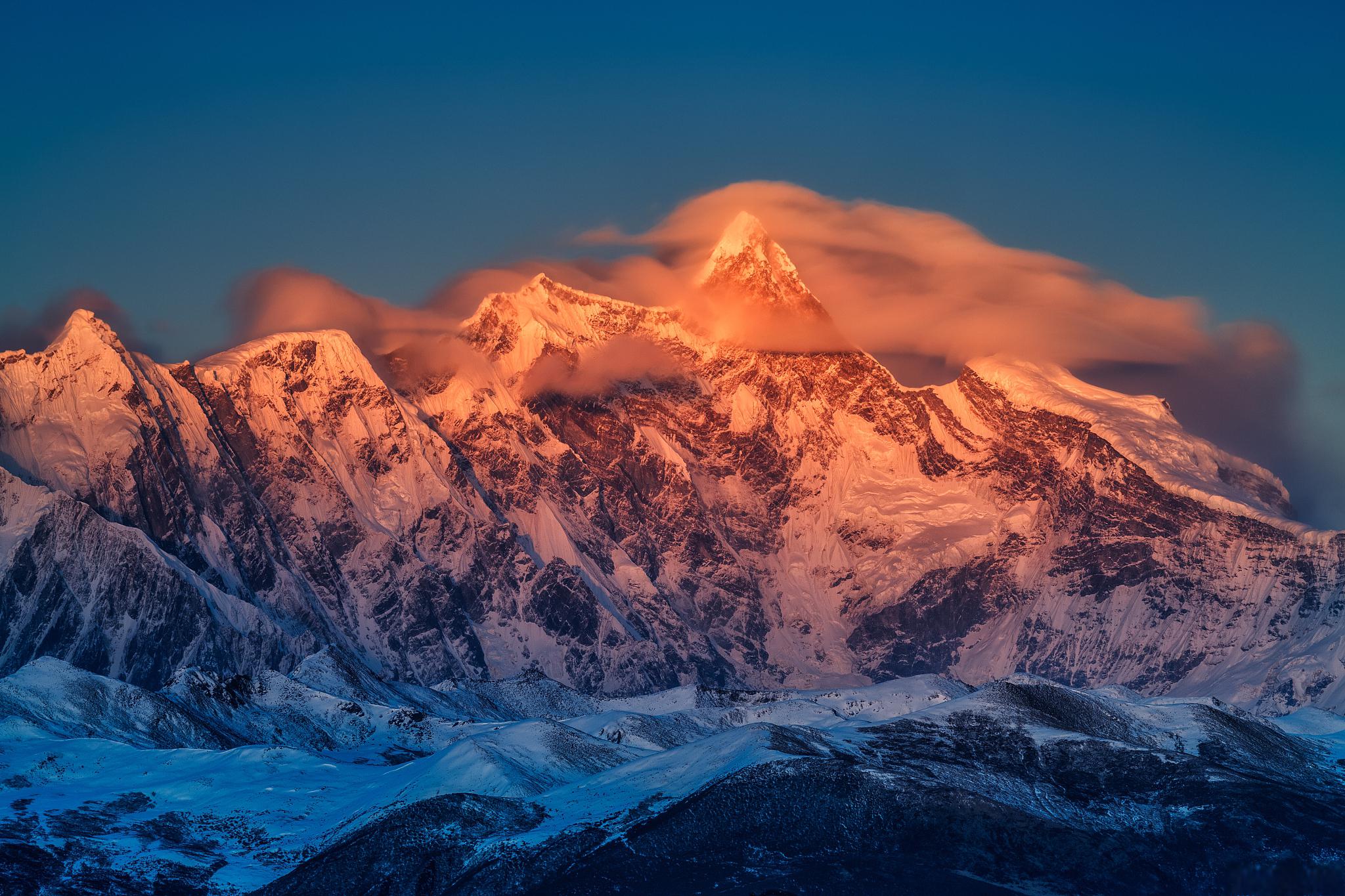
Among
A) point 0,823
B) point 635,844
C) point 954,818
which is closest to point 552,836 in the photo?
point 635,844

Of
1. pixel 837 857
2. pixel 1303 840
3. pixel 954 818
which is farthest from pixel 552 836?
pixel 1303 840

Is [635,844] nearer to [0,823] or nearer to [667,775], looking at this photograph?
[667,775]

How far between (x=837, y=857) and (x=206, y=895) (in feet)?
177

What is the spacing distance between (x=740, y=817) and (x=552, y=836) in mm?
17095

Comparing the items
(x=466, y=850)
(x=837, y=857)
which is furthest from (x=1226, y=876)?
(x=466, y=850)

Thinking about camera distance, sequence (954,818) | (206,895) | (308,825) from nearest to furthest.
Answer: (206,895) < (954,818) < (308,825)

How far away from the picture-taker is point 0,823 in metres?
179

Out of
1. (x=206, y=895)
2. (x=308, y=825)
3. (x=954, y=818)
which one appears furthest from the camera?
(x=308, y=825)

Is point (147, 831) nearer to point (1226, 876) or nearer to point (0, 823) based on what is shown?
point (0, 823)

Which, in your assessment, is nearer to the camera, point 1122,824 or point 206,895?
point 206,895

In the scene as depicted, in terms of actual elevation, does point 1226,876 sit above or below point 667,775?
below

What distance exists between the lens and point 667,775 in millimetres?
197625

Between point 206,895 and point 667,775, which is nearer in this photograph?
point 206,895

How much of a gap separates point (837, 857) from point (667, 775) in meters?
32.0
